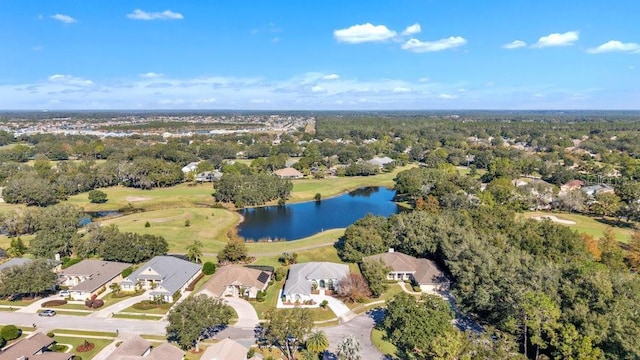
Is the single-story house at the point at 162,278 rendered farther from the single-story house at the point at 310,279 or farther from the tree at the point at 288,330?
the tree at the point at 288,330

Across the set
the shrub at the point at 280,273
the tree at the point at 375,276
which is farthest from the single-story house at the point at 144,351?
the tree at the point at 375,276

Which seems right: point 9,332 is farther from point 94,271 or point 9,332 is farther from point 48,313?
point 94,271

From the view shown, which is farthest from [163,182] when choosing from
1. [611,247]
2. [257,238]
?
[611,247]

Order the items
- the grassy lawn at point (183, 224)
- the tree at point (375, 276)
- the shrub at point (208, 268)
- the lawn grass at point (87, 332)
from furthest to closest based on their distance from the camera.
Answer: the grassy lawn at point (183, 224) → the shrub at point (208, 268) → the tree at point (375, 276) → the lawn grass at point (87, 332)

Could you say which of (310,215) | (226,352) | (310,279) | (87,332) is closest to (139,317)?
(87,332)

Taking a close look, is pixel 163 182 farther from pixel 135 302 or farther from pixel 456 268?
pixel 456 268

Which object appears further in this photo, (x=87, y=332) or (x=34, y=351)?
(x=87, y=332)
